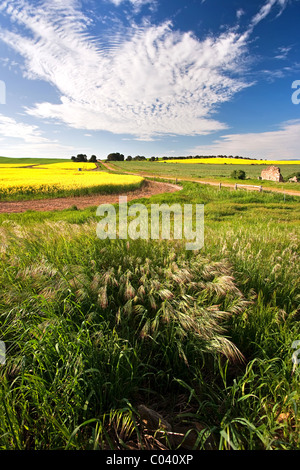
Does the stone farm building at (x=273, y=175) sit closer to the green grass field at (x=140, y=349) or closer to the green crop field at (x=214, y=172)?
the green crop field at (x=214, y=172)

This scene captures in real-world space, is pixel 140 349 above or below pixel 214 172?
below

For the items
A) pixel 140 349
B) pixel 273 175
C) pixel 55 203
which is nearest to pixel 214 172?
pixel 273 175

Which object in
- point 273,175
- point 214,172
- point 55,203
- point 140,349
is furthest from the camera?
point 214,172

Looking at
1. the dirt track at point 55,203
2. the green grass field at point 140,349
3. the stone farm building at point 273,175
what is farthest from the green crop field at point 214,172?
the green grass field at point 140,349

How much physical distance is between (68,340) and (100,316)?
486 mm

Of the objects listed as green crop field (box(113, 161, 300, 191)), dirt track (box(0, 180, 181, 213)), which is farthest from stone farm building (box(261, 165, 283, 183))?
dirt track (box(0, 180, 181, 213))

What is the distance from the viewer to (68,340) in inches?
73.3

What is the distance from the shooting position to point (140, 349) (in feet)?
6.84

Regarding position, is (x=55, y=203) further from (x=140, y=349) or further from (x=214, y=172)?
(x=214, y=172)

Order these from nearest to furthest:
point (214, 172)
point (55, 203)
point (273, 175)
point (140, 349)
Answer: point (140, 349)
point (55, 203)
point (273, 175)
point (214, 172)

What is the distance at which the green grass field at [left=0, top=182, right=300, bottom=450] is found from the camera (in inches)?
59.1

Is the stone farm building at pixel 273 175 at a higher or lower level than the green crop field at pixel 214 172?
lower

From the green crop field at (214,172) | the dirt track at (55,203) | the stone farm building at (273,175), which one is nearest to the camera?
the dirt track at (55,203)

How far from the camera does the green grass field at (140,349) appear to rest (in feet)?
4.92
